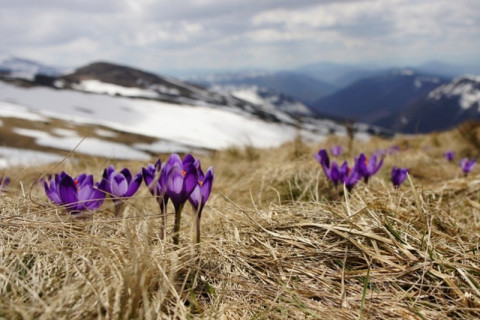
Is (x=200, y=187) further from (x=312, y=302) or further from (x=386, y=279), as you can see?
(x=386, y=279)

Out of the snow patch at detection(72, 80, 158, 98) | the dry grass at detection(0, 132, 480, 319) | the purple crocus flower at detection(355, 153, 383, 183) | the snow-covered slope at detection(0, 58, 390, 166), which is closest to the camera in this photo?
the dry grass at detection(0, 132, 480, 319)

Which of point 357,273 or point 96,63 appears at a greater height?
point 96,63

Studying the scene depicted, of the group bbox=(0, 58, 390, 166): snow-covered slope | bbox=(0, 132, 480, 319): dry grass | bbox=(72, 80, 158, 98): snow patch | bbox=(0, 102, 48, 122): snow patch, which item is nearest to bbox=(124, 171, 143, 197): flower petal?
bbox=(0, 132, 480, 319): dry grass

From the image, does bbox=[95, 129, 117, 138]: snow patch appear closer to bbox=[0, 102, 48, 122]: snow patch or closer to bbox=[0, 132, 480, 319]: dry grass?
bbox=[0, 102, 48, 122]: snow patch

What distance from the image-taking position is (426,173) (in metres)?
5.75

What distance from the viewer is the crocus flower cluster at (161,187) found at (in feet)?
5.57

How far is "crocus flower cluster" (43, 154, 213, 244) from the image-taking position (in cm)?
170

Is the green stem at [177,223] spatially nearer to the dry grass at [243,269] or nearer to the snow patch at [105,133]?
the dry grass at [243,269]

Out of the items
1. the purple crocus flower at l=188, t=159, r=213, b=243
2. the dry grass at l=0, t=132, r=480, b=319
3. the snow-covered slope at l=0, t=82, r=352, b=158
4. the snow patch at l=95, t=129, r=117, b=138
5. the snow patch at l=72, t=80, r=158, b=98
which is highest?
the snow patch at l=72, t=80, r=158, b=98

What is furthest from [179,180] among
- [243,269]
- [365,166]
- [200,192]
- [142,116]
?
[142,116]

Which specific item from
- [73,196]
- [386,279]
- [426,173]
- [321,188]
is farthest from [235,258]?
[426,173]

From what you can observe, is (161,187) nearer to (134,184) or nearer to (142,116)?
(134,184)

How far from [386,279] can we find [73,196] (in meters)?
1.46

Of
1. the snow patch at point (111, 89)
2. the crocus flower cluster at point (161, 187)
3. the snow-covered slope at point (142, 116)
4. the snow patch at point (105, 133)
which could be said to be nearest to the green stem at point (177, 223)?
the crocus flower cluster at point (161, 187)
